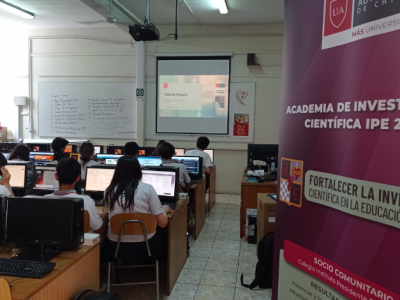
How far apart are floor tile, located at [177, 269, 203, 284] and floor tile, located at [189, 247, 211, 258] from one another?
36 cm

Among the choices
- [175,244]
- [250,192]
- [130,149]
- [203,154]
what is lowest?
[175,244]

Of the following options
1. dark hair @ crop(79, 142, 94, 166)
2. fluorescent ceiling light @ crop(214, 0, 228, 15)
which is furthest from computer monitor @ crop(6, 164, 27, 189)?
fluorescent ceiling light @ crop(214, 0, 228, 15)

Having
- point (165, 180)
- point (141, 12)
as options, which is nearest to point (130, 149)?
→ point (165, 180)

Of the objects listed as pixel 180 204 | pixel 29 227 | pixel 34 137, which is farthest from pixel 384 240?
pixel 34 137

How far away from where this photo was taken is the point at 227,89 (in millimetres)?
6523

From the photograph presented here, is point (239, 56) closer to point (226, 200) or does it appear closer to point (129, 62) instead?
point (129, 62)

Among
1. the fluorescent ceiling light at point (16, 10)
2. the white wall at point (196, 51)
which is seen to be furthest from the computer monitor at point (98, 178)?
the fluorescent ceiling light at point (16, 10)

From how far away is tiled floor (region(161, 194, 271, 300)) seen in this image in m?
2.72

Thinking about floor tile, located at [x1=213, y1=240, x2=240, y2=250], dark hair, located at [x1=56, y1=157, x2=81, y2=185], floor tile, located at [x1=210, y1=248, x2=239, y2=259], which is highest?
dark hair, located at [x1=56, y1=157, x2=81, y2=185]

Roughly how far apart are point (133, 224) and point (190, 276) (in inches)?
39.7

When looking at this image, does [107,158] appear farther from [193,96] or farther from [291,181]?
[291,181]

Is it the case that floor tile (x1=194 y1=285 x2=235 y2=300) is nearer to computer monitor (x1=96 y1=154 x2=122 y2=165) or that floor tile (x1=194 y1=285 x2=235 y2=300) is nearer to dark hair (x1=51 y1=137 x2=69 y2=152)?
computer monitor (x1=96 y1=154 x2=122 y2=165)

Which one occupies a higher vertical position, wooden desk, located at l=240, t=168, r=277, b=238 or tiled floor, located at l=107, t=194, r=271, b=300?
wooden desk, located at l=240, t=168, r=277, b=238

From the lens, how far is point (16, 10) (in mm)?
5773
